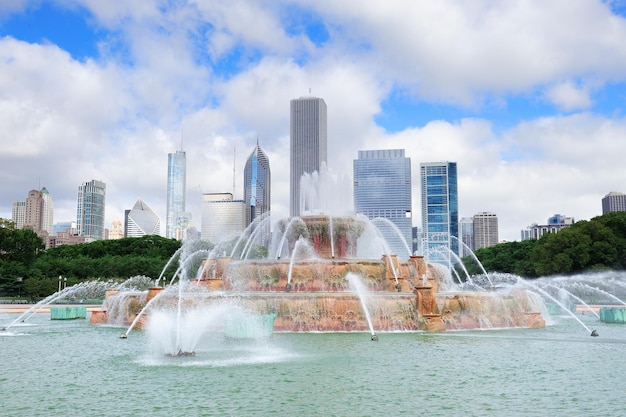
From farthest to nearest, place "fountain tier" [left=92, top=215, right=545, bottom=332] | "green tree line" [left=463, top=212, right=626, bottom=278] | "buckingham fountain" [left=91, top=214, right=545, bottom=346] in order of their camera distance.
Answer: "green tree line" [left=463, top=212, right=626, bottom=278]
"fountain tier" [left=92, top=215, right=545, bottom=332]
"buckingham fountain" [left=91, top=214, right=545, bottom=346]

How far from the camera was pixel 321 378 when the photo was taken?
555 inches

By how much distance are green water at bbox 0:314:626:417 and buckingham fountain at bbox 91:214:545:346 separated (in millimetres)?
2328

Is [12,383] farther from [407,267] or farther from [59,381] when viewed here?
[407,267]

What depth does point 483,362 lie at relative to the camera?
1631 cm

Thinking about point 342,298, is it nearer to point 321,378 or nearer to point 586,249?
point 321,378

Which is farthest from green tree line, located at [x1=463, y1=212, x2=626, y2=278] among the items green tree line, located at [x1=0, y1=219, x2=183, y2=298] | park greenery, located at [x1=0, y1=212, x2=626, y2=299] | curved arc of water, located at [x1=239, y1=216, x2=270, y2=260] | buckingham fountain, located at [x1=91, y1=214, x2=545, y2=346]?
green tree line, located at [x1=0, y1=219, x2=183, y2=298]

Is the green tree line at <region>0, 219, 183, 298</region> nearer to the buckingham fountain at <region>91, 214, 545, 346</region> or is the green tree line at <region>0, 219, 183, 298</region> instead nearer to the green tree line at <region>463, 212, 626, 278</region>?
the buckingham fountain at <region>91, 214, 545, 346</region>

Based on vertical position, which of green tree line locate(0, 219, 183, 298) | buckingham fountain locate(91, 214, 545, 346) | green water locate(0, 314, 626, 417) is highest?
green tree line locate(0, 219, 183, 298)

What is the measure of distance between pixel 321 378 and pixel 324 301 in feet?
37.6

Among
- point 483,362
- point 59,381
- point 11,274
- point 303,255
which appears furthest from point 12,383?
point 11,274

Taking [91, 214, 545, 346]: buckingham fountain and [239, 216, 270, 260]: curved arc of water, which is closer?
[91, 214, 545, 346]: buckingham fountain

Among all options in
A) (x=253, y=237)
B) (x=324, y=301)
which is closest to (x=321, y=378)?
(x=324, y=301)

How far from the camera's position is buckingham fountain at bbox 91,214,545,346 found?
25141mm

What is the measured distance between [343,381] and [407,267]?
1954cm
